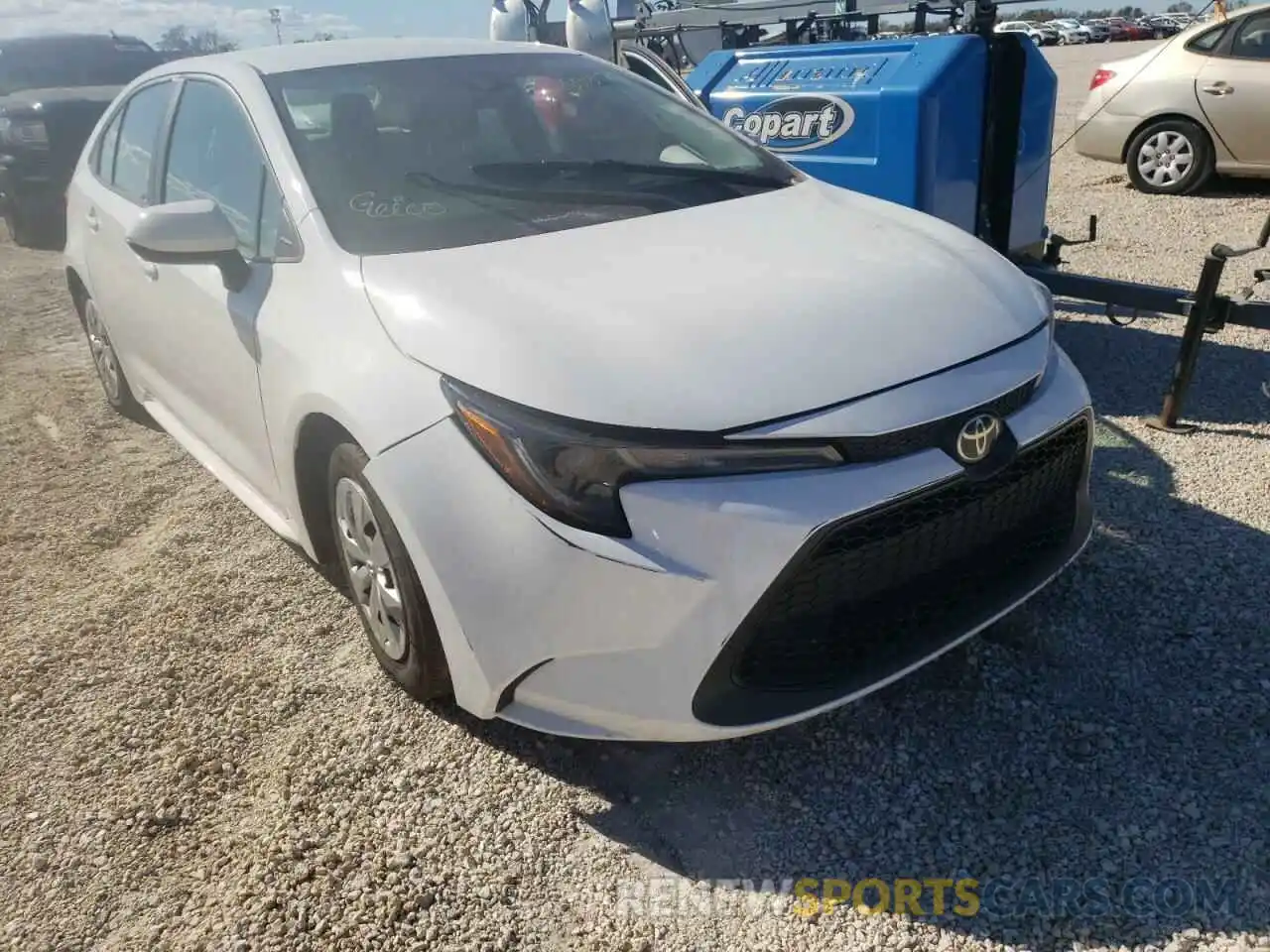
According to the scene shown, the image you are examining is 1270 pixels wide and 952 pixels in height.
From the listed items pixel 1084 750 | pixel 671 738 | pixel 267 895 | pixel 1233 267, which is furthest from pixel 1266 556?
pixel 1233 267

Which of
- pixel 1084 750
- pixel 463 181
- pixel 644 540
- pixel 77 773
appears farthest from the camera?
pixel 463 181

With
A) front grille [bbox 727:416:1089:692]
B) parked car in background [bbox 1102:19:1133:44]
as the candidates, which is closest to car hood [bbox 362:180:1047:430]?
front grille [bbox 727:416:1089:692]

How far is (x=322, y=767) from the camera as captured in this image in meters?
2.56

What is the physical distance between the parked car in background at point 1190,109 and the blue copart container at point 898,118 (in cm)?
373

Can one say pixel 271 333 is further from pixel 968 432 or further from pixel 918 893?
pixel 918 893

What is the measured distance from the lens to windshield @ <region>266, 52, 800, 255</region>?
2777 mm

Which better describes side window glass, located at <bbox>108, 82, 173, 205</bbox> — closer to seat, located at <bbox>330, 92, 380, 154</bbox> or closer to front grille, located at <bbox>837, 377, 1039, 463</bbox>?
seat, located at <bbox>330, 92, 380, 154</bbox>

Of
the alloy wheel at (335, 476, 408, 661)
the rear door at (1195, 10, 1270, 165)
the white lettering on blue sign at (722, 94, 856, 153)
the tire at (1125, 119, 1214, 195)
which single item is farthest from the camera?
the tire at (1125, 119, 1214, 195)

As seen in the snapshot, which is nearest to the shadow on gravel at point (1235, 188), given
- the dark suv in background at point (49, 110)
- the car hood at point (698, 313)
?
the car hood at point (698, 313)

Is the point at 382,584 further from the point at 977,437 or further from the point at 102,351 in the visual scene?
the point at 102,351

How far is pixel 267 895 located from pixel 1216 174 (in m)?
9.15

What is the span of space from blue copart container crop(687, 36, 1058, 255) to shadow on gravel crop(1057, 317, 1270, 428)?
2.07 feet

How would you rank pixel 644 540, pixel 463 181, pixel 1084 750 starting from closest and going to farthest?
pixel 644 540
pixel 1084 750
pixel 463 181

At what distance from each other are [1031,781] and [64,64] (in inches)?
454
